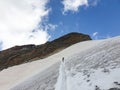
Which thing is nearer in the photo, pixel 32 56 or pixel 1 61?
pixel 32 56

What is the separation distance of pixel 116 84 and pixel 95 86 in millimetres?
955

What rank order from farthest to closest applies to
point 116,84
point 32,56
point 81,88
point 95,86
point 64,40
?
point 64,40, point 32,56, point 81,88, point 95,86, point 116,84

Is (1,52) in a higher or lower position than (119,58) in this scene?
higher

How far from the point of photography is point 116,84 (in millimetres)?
8766

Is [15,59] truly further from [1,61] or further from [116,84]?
[116,84]

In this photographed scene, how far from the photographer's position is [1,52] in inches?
2365

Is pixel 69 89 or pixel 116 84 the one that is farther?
pixel 69 89

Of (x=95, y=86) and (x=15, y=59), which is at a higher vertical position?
(x=15, y=59)

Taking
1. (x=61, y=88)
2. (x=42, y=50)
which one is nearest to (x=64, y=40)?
(x=42, y=50)

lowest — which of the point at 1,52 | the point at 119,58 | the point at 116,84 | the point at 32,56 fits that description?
the point at 116,84

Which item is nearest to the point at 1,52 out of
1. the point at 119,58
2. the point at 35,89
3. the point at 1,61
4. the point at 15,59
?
the point at 1,61

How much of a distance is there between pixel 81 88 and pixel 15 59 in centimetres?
3678

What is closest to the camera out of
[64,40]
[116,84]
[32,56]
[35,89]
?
[116,84]

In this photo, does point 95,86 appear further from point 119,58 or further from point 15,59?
point 15,59
